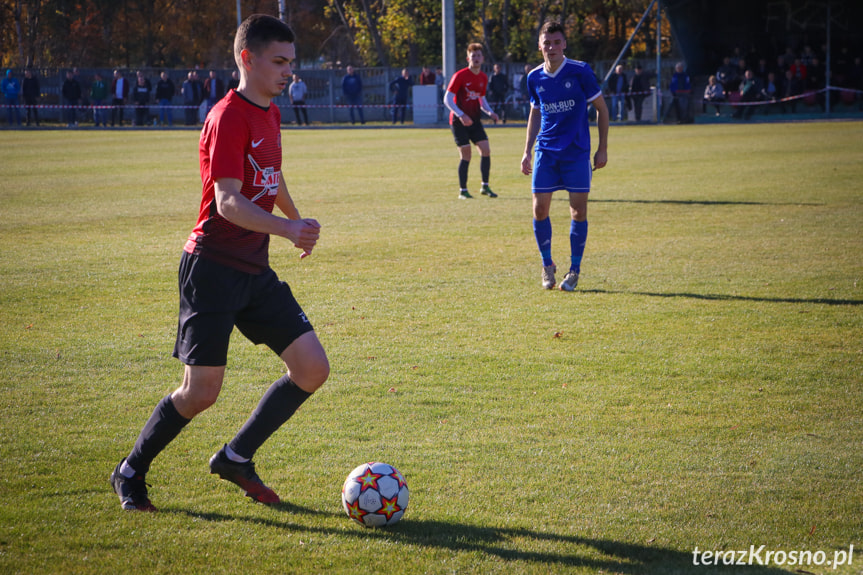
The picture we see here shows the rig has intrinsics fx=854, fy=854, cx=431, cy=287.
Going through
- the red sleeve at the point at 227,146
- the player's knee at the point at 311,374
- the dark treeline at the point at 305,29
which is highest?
the dark treeline at the point at 305,29

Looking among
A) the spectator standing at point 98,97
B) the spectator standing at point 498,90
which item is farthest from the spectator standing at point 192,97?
the spectator standing at point 498,90

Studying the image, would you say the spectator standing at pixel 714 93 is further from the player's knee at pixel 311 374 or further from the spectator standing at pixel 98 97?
the player's knee at pixel 311 374

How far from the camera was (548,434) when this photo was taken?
463 cm

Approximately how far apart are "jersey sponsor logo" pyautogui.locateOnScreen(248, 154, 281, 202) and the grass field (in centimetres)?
138

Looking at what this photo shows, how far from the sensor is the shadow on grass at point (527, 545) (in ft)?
10.8

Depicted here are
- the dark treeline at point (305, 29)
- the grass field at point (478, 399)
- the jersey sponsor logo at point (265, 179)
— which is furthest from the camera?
the dark treeline at point (305, 29)

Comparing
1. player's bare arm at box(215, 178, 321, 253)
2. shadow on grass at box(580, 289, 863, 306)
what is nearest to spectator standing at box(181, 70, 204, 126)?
shadow on grass at box(580, 289, 863, 306)

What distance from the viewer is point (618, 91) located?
34.9 m

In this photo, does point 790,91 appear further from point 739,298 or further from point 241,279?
point 241,279

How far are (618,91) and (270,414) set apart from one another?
33.4 meters

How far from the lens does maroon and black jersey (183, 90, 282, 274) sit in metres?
3.43

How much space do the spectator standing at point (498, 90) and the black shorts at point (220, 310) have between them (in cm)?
3214

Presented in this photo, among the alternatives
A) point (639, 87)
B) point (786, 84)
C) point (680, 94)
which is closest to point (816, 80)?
point (786, 84)

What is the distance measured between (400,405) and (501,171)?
46.4 ft
